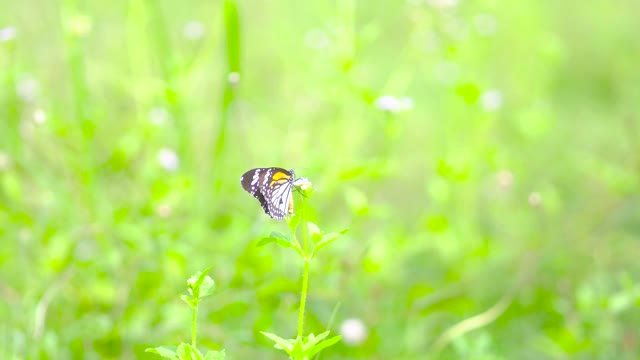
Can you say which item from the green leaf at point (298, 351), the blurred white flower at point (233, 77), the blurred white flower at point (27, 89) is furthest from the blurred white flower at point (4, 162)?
the green leaf at point (298, 351)

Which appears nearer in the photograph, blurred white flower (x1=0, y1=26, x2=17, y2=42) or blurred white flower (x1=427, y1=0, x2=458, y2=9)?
blurred white flower (x1=0, y1=26, x2=17, y2=42)

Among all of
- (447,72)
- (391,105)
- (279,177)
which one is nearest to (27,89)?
(391,105)

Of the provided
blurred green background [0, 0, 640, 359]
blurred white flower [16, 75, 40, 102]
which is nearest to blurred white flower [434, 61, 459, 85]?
blurred green background [0, 0, 640, 359]

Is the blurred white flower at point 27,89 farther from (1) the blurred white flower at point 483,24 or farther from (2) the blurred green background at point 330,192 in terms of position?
(1) the blurred white flower at point 483,24

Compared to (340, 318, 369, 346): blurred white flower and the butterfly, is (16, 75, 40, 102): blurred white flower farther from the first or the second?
the butterfly

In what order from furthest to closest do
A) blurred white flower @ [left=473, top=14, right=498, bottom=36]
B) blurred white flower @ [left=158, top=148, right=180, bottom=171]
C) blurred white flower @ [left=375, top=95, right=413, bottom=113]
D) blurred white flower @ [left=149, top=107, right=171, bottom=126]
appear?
blurred white flower @ [left=473, top=14, right=498, bottom=36] < blurred white flower @ [left=149, top=107, right=171, bottom=126] < blurred white flower @ [left=158, top=148, right=180, bottom=171] < blurred white flower @ [left=375, top=95, right=413, bottom=113]

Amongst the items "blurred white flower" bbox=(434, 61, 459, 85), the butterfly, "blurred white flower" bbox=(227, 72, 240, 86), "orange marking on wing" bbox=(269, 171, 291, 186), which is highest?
"blurred white flower" bbox=(434, 61, 459, 85)
